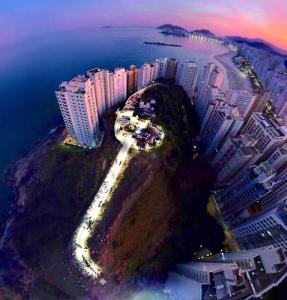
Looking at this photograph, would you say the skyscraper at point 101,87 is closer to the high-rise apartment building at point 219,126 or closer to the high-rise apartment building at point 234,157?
the high-rise apartment building at point 219,126

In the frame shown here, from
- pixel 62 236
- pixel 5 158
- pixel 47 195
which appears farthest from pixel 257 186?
pixel 5 158

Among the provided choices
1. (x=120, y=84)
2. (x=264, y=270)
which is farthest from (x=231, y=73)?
(x=264, y=270)

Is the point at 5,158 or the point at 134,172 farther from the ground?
the point at 134,172

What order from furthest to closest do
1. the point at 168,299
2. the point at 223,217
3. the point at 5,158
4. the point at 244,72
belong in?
the point at 244,72
the point at 5,158
the point at 223,217
the point at 168,299

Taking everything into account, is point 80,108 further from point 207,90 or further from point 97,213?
point 207,90

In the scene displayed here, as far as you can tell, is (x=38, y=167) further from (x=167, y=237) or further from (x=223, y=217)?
(x=223, y=217)

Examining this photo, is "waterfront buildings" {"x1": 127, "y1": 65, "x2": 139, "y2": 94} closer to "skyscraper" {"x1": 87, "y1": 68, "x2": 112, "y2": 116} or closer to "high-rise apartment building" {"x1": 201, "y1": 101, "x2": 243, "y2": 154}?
"skyscraper" {"x1": 87, "y1": 68, "x2": 112, "y2": 116}

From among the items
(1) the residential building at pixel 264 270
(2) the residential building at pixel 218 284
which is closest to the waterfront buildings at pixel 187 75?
(2) the residential building at pixel 218 284
